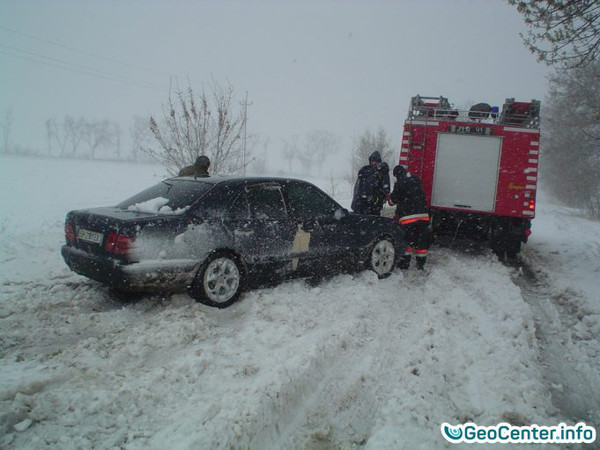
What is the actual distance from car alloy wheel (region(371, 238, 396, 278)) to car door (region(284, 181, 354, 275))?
1.90 feet

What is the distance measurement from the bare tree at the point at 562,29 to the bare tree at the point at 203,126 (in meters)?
6.15

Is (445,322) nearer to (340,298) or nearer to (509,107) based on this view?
(340,298)

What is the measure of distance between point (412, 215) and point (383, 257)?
4.11 feet

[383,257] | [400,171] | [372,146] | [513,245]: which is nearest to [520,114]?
[513,245]

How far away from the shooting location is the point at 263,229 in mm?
4902

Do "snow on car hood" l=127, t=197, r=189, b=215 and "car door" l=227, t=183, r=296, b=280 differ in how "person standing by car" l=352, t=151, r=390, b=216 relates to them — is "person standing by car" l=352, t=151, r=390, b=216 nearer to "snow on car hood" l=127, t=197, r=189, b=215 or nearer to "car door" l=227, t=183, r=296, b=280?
"car door" l=227, t=183, r=296, b=280

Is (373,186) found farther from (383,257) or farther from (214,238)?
(214,238)

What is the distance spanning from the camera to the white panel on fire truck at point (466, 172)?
8.58 m

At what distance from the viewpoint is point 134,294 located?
4.82m

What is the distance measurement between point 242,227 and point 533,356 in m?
3.24

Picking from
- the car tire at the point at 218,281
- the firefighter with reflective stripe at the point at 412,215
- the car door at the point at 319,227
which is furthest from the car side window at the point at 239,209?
the firefighter with reflective stripe at the point at 412,215

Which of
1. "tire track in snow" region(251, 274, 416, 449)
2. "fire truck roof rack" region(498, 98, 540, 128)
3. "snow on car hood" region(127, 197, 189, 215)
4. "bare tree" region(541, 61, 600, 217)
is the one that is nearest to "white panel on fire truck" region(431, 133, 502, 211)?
"fire truck roof rack" region(498, 98, 540, 128)

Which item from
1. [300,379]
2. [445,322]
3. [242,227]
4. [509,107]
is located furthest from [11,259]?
[509,107]

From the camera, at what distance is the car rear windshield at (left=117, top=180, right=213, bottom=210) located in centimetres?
457
